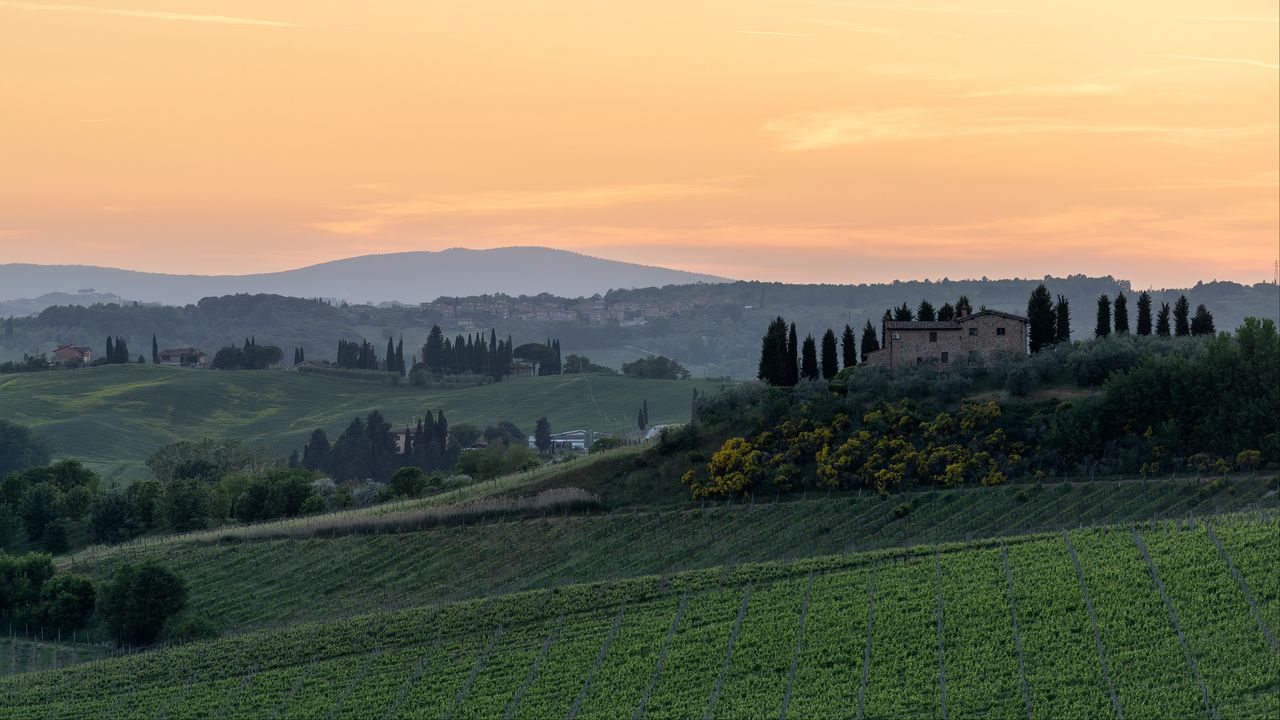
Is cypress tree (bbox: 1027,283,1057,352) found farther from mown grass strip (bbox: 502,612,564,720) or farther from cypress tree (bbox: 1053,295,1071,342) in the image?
mown grass strip (bbox: 502,612,564,720)

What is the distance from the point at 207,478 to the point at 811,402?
7049cm

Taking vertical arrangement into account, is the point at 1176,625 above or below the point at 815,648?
above

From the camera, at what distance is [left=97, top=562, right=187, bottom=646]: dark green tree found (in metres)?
72.6

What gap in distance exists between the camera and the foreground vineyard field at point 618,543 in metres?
68.0

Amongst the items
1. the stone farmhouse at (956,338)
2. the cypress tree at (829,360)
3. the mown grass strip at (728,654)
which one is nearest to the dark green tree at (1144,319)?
the stone farmhouse at (956,338)

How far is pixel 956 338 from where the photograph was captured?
9456 cm

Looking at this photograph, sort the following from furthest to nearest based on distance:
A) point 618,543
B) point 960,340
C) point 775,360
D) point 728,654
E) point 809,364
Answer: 1. point 809,364
2. point 775,360
3. point 960,340
4. point 618,543
5. point 728,654

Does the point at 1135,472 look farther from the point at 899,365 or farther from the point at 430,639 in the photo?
the point at 430,639

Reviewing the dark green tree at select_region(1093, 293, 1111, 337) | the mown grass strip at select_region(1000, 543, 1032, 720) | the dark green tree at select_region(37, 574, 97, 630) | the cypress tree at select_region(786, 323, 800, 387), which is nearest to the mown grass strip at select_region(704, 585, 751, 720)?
the mown grass strip at select_region(1000, 543, 1032, 720)

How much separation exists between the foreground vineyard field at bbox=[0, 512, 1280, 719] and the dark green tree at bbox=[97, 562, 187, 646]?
24.5 feet

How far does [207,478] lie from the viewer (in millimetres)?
137750

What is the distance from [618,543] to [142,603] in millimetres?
23102

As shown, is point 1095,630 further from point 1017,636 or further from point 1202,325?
point 1202,325

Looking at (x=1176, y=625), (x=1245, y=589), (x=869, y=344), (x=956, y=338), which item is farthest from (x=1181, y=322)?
(x=1176, y=625)
